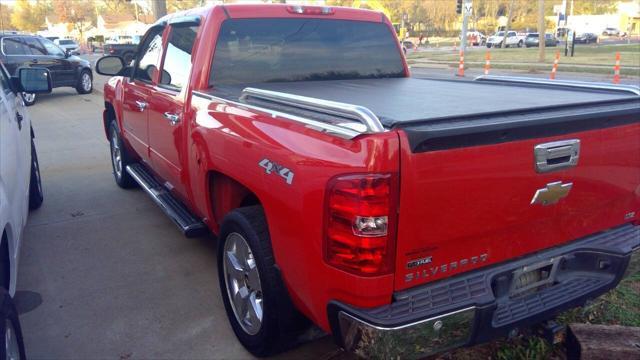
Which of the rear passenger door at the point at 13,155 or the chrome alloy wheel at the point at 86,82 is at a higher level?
the rear passenger door at the point at 13,155

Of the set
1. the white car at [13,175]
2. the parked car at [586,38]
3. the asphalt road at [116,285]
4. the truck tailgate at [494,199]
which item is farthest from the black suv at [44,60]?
the parked car at [586,38]

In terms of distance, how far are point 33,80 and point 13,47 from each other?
1220 cm

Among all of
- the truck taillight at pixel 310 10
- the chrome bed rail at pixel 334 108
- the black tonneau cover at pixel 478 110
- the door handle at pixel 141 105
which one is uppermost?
the truck taillight at pixel 310 10

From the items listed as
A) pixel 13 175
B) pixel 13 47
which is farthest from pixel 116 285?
pixel 13 47

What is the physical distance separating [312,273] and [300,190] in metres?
0.37

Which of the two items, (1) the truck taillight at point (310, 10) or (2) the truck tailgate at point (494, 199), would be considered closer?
(2) the truck tailgate at point (494, 199)

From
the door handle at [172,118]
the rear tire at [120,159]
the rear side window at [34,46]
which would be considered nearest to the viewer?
the door handle at [172,118]

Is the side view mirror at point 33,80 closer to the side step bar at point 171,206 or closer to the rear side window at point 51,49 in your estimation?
the side step bar at point 171,206

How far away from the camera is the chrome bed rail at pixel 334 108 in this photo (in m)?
2.17

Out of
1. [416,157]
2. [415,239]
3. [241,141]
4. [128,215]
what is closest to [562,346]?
[415,239]

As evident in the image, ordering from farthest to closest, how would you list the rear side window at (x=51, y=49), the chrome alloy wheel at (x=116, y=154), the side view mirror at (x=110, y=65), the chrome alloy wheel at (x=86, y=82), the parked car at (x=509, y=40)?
the parked car at (x=509, y=40), the chrome alloy wheel at (x=86, y=82), the rear side window at (x=51, y=49), the chrome alloy wheel at (x=116, y=154), the side view mirror at (x=110, y=65)

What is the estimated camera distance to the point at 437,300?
231 cm

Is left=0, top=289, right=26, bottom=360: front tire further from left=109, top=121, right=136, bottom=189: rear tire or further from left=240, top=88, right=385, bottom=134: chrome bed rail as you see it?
left=109, top=121, right=136, bottom=189: rear tire

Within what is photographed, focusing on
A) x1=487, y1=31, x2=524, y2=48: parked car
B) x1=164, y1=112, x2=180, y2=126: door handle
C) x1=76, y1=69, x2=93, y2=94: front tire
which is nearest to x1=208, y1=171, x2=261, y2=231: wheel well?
x1=164, y1=112, x2=180, y2=126: door handle
